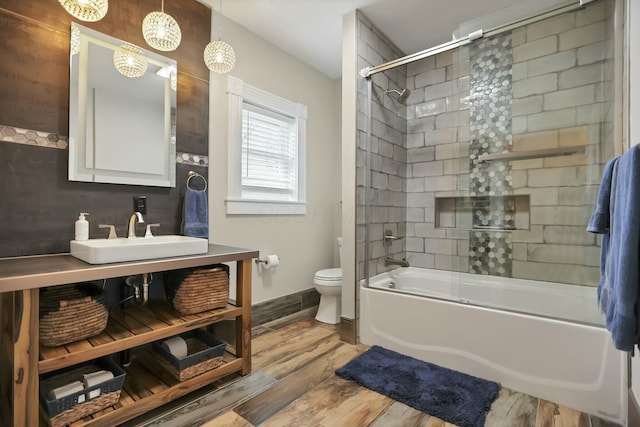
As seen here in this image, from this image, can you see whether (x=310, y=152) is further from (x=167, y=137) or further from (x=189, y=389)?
(x=189, y=389)

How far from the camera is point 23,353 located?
1.13 metres

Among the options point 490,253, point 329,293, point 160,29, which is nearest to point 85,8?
point 160,29

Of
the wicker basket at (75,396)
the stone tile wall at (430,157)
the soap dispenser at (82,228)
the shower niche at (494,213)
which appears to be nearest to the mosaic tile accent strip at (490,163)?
the shower niche at (494,213)

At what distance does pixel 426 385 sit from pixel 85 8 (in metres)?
2.53

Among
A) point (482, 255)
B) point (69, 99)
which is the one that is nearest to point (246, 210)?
point (69, 99)

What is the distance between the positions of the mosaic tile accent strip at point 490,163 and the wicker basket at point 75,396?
7.63 ft

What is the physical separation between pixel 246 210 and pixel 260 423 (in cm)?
151

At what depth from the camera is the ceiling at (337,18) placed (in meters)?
2.28

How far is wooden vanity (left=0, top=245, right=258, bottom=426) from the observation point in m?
1.13

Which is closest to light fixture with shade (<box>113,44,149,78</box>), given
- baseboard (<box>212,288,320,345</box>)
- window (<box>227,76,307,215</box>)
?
window (<box>227,76,307,215</box>)

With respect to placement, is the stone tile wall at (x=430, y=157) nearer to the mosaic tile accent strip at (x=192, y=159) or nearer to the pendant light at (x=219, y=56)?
the pendant light at (x=219, y=56)

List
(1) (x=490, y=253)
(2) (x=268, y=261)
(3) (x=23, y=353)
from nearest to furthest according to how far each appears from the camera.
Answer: (3) (x=23, y=353)
(1) (x=490, y=253)
(2) (x=268, y=261)

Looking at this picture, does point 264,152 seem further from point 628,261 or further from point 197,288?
point 628,261

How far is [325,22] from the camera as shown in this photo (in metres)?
2.50
